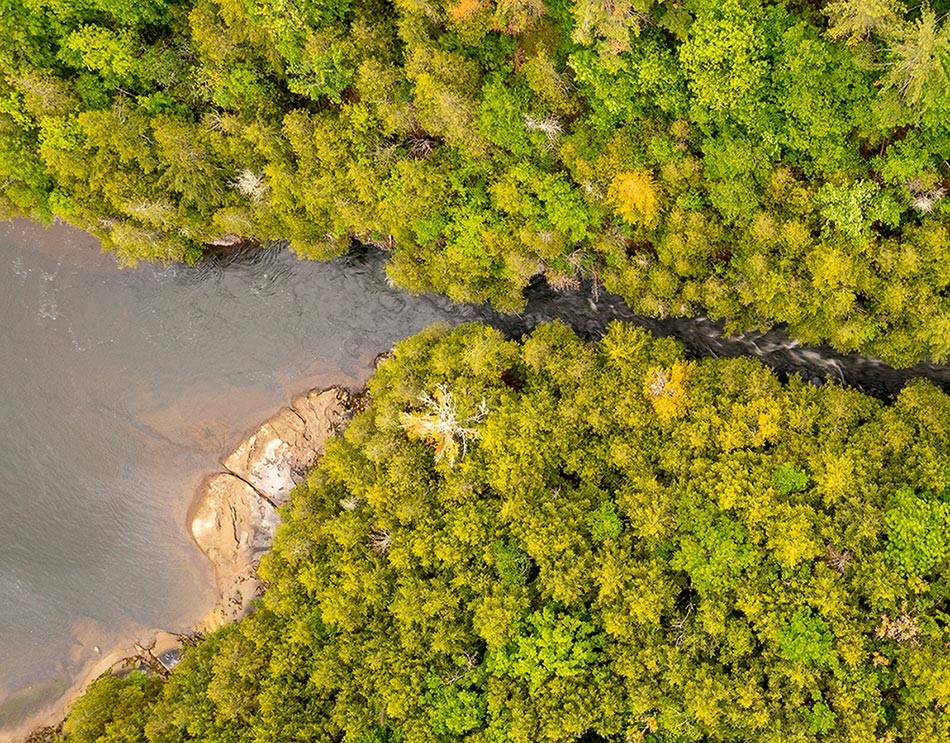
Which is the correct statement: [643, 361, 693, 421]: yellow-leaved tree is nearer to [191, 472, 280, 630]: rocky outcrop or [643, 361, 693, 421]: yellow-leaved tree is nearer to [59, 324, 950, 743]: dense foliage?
[59, 324, 950, 743]: dense foliage

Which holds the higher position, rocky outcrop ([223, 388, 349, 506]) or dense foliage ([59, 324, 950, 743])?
dense foliage ([59, 324, 950, 743])

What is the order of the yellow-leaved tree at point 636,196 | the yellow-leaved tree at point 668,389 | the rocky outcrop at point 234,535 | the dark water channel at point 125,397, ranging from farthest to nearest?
the rocky outcrop at point 234,535 → the dark water channel at point 125,397 → the yellow-leaved tree at point 668,389 → the yellow-leaved tree at point 636,196

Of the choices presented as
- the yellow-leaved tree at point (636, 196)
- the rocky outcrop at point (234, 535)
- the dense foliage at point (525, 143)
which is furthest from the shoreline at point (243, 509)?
the yellow-leaved tree at point (636, 196)

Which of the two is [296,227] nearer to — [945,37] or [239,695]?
[239,695]

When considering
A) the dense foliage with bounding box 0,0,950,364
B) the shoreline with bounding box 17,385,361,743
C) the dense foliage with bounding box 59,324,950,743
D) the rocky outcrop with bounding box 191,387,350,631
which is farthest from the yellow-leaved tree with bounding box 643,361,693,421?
the rocky outcrop with bounding box 191,387,350,631

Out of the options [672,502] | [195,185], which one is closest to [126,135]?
[195,185]

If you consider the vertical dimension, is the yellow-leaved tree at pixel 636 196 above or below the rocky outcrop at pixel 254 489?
above

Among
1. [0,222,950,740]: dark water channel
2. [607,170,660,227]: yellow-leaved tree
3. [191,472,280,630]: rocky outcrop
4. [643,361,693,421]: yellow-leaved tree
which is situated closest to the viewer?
[607,170,660,227]: yellow-leaved tree

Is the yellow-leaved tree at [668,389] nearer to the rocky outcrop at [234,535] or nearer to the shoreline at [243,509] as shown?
the shoreline at [243,509]
